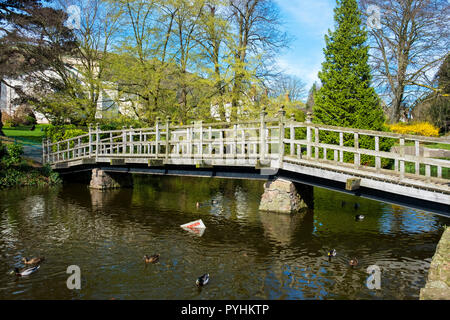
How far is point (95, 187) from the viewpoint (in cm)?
1997

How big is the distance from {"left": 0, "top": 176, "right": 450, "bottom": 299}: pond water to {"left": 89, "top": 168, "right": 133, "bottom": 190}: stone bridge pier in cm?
354

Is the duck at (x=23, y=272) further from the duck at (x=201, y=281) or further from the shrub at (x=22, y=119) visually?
the shrub at (x=22, y=119)

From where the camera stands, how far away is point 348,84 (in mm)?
21281

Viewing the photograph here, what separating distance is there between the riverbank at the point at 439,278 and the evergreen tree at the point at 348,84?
1471 centimetres

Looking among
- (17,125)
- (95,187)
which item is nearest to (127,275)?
(95,187)

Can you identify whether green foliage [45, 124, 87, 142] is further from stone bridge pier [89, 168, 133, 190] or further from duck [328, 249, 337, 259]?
duck [328, 249, 337, 259]

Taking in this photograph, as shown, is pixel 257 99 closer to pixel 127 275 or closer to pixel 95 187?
pixel 95 187

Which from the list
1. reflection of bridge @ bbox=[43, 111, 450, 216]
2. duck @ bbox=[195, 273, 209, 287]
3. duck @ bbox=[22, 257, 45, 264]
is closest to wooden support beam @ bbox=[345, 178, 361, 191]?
reflection of bridge @ bbox=[43, 111, 450, 216]

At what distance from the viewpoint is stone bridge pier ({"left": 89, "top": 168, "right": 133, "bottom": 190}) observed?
19.8m

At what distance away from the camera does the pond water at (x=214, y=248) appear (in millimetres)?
6562

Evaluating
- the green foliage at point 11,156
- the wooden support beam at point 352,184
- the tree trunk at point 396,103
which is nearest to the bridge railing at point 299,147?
the wooden support beam at point 352,184

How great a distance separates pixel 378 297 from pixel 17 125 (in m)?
44.8

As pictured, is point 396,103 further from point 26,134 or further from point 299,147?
point 26,134
